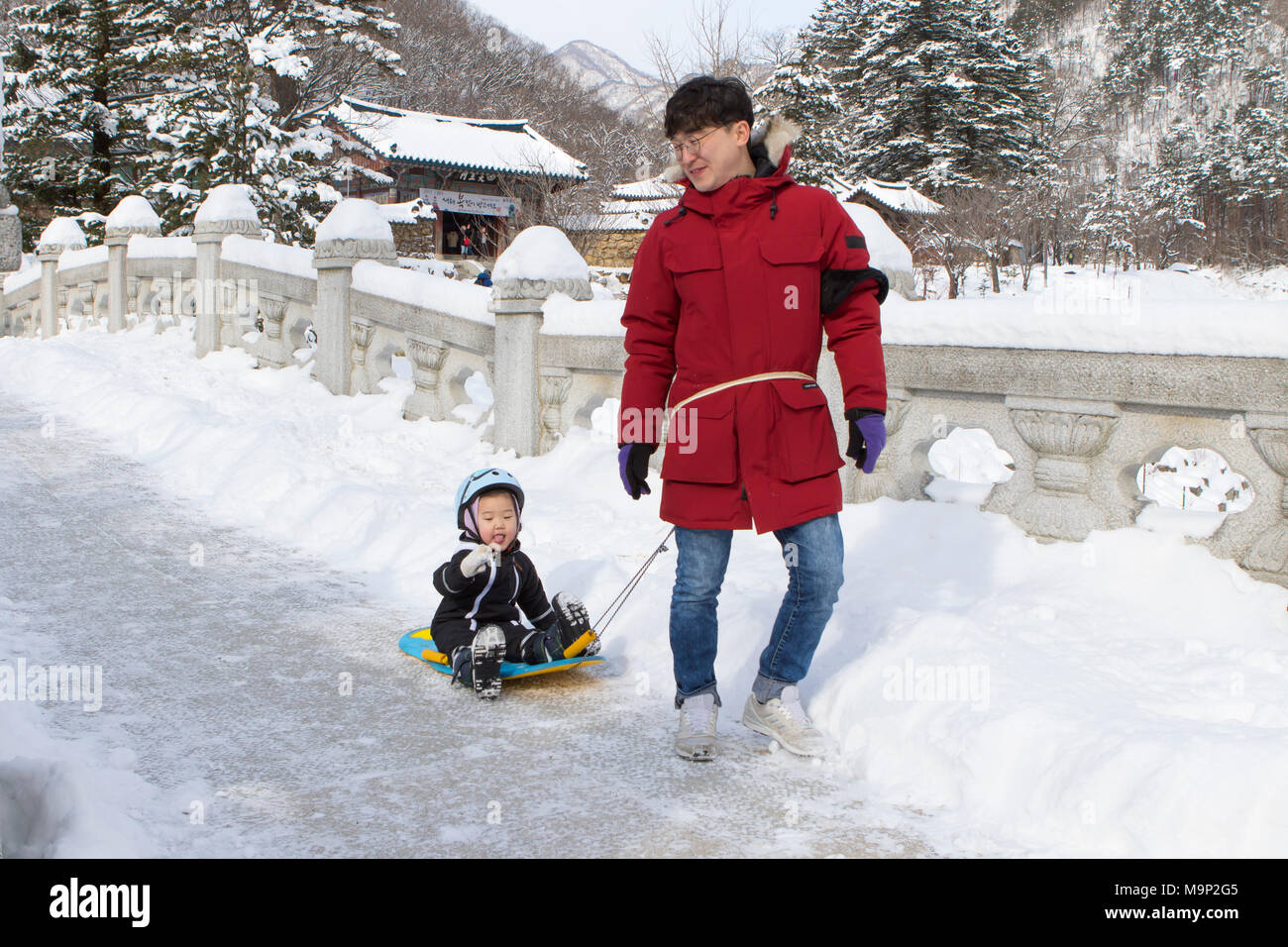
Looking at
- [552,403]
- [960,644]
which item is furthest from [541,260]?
[960,644]

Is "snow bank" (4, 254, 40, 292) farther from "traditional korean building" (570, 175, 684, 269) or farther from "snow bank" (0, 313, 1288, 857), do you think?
"snow bank" (0, 313, 1288, 857)

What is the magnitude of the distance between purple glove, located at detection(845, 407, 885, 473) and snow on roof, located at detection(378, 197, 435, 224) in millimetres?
26816

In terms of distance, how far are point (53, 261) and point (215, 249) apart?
6191 mm

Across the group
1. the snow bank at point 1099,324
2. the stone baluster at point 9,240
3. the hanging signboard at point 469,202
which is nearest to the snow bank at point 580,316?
the snow bank at point 1099,324

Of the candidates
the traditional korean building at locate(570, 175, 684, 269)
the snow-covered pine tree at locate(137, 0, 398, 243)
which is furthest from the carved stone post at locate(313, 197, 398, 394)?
the traditional korean building at locate(570, 175, 684, 269)

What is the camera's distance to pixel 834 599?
11.0 ft

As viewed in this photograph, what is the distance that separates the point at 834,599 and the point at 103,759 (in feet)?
6.83

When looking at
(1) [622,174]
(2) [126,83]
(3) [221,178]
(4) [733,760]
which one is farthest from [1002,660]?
(1) [622,174]

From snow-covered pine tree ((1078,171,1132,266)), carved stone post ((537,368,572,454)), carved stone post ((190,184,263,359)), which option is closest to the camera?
carved stone post ((537,368,572,454))

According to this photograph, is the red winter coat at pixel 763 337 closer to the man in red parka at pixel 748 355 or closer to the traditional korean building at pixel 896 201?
the man in red parka at pixel 748 355

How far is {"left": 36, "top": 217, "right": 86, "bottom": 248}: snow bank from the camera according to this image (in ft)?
55.9

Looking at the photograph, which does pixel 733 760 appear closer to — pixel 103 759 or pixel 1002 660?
pixel 1002 660

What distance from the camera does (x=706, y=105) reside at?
3.20 meters

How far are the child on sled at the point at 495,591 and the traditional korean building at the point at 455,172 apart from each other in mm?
26520
